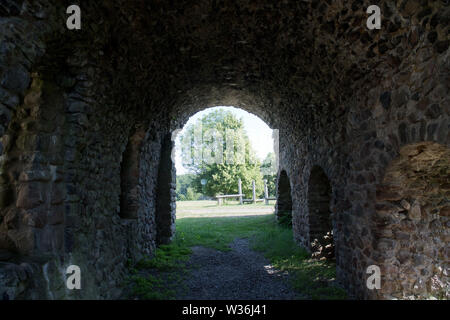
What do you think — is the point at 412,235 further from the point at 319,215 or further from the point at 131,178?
the point at 131,178

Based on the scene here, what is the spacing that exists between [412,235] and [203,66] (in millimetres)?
4344

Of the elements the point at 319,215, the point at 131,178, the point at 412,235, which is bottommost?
the point at 319,215

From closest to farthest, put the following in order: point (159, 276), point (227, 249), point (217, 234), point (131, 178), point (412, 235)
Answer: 1. point (412, 235)
2. point (159, 276)
3. point (131, 178)
4. point (227, 249)
5. point (217, 234)

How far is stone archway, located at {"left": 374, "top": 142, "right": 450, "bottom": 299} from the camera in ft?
11.1

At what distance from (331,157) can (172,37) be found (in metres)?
3.27

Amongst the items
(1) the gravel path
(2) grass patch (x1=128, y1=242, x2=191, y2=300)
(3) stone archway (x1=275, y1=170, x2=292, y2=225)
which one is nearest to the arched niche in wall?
(2) grass patch (x1=128, y1=242, x2=191, y2=300)

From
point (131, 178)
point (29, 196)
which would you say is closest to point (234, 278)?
point (131, 178)

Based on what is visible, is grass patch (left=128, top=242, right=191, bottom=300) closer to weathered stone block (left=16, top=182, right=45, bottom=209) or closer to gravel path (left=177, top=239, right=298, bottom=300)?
gravel path (left=177, top=239, right=298, bottom=300)

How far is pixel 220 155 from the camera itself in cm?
2338

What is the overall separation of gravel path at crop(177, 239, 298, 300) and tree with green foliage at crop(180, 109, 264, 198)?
16.1 meters

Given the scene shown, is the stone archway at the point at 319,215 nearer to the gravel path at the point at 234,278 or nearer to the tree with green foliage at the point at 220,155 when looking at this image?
the gravel path at the point at 234,278

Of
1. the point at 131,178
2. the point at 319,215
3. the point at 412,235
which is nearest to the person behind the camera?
the point at 412,235

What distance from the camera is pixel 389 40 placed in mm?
3004
